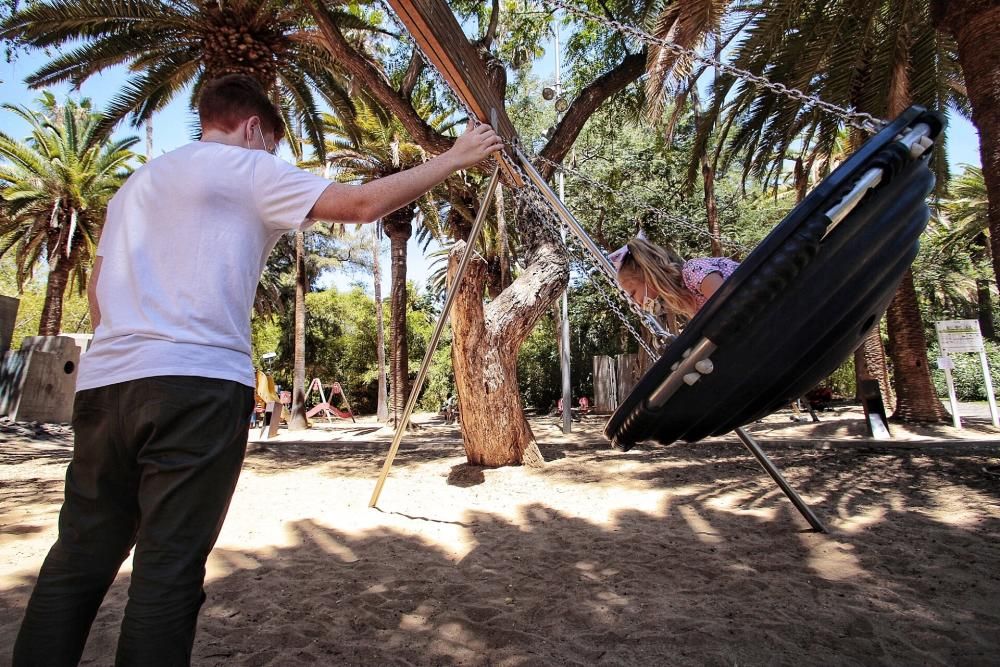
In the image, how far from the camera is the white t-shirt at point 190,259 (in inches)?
49.1

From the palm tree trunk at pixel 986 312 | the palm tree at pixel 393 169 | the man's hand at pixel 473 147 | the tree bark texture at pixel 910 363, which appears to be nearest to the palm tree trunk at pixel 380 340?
the palm tree at pixel 393 169

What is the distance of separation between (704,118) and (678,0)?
2185 mm

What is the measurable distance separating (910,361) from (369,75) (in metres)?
8.14

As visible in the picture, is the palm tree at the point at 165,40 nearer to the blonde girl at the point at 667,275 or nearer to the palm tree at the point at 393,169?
the palm tree at the point at 393,169

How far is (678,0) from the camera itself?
5805 mm

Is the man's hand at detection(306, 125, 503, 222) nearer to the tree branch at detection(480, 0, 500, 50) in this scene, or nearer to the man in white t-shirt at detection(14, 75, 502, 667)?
the man in white t-shirt at detection(14, 75, 502, 667)

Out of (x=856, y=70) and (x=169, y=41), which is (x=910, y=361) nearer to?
(x=856, y=70)

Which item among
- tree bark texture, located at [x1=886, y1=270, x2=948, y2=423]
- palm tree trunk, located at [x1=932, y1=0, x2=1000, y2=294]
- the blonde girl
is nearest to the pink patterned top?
the blonde girl

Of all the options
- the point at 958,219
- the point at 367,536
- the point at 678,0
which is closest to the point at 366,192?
the point at 367,536

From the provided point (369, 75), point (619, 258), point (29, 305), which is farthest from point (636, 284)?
point (29, 305)

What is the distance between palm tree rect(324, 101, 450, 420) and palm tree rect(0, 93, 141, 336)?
21.6 feet

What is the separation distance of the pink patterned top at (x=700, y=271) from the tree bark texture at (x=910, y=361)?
22.3ft

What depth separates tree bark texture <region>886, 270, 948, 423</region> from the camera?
8.14 metres

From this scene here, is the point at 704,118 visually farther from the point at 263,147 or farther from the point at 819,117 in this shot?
the point at 263,147
